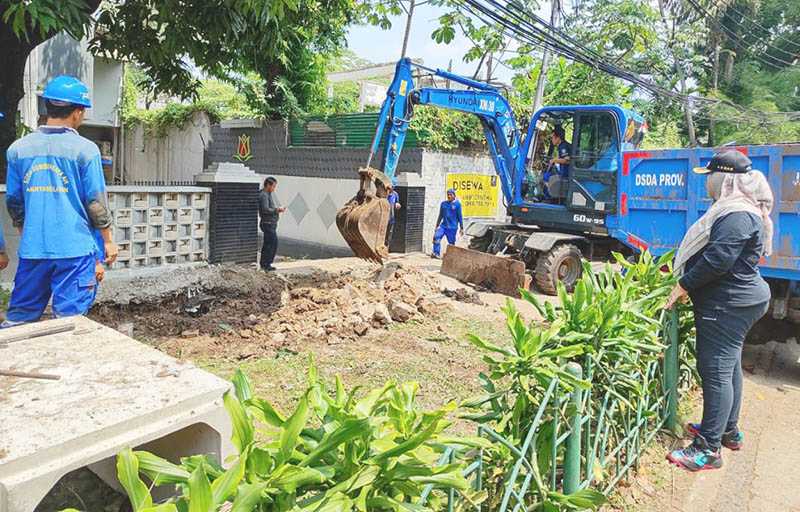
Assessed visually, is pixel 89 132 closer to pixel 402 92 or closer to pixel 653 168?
pixel 402 92

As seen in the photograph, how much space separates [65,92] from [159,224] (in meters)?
4.68

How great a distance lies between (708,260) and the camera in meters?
3.43

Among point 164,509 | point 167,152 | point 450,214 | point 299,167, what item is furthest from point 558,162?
point 167,152

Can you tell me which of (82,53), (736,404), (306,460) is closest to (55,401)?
(306,460)

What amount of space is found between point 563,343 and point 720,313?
1223 millimetres

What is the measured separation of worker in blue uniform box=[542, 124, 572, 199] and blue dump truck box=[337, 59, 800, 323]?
1.0 inches

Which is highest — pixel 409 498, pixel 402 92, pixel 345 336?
pixel 402 92

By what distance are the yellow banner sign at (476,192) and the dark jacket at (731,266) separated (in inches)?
418

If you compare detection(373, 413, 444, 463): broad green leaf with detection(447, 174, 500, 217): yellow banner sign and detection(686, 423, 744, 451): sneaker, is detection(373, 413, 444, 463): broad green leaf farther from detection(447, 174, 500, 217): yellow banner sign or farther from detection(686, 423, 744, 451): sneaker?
detection(447, 174, 500, 217): yellow banner sign

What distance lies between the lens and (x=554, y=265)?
933cm

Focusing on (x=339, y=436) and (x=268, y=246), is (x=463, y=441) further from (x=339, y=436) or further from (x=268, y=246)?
(x=268, y=246)

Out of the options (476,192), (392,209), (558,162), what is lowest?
(392,209)

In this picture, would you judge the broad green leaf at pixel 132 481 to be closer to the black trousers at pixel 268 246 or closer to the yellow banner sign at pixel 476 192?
the black trousers at pixel 268 246

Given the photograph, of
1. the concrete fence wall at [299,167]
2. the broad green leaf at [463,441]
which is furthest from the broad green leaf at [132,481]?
the concrete fence wall at [299,167]
